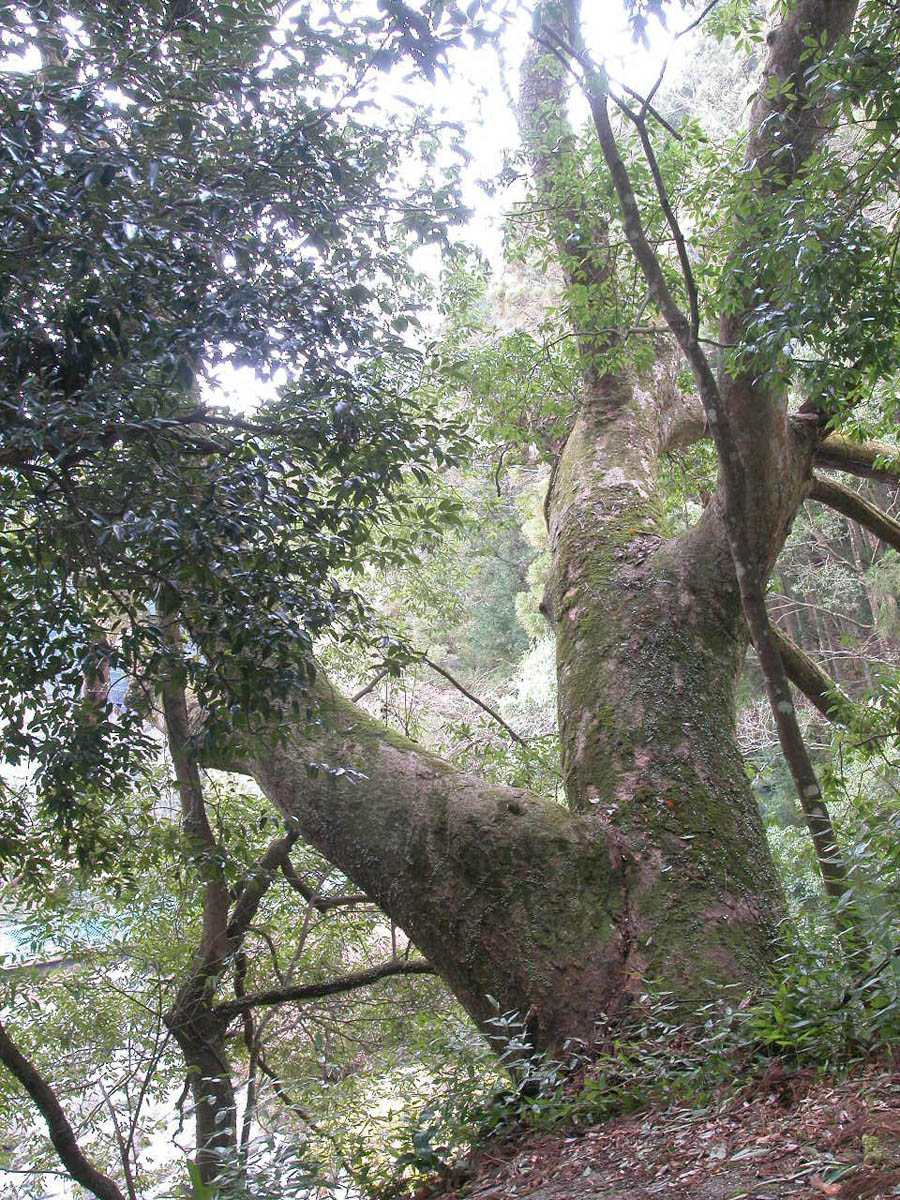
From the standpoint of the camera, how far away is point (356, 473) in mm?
3166

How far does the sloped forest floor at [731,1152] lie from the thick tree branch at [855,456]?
141 inches

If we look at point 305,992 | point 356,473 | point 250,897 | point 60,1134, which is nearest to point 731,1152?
point 356,473

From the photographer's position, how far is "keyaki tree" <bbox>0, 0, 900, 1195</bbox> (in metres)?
2.60

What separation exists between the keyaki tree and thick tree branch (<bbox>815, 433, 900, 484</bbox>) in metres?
0.56

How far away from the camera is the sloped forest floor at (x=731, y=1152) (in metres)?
1.83

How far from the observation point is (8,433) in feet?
7.69

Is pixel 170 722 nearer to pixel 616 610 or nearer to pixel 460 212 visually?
pixel 616 610

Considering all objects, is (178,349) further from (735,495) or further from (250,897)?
(250,897)

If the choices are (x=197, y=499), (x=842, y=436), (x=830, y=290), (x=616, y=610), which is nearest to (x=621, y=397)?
(x=842, y=436)

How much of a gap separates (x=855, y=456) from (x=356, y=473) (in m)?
3.38

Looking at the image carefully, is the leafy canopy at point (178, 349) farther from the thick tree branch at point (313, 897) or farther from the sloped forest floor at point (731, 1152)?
the thick tree branch at point (313, 897)

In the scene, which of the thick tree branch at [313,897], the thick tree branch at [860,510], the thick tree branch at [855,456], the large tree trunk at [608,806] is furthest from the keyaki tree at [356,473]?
the thick tree branch at [313,897]

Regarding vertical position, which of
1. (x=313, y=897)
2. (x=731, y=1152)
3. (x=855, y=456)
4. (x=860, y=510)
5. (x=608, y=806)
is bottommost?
(x=731, y=1152)

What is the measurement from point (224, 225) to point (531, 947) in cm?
270
